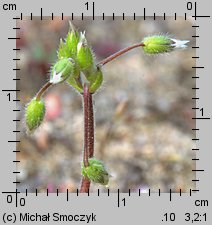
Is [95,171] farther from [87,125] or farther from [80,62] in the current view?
[80,62]

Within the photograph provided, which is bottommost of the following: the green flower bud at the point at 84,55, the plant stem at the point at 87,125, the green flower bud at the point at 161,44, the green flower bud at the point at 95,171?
the green flower bud at the point at 95,171

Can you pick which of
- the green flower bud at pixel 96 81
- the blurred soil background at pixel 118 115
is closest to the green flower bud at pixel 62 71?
the green flower bud at pixel 96 81

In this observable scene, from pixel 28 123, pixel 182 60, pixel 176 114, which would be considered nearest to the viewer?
pixel 28 123

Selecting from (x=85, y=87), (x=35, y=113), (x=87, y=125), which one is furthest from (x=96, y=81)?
(x=35, y=113)

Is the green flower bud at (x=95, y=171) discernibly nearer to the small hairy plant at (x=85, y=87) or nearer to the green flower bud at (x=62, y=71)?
the small hairy plant at (x=85, y=87)

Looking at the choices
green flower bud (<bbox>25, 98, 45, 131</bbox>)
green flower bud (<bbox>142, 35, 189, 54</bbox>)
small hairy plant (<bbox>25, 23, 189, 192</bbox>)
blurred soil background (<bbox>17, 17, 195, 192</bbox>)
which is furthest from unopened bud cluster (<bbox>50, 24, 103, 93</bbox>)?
blurred soil background (<bbox>17, 17, 195, 192</bbox>)

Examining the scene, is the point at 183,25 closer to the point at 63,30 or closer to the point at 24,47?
the point at 63,30

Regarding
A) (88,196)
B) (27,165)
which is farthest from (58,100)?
(88,196)
